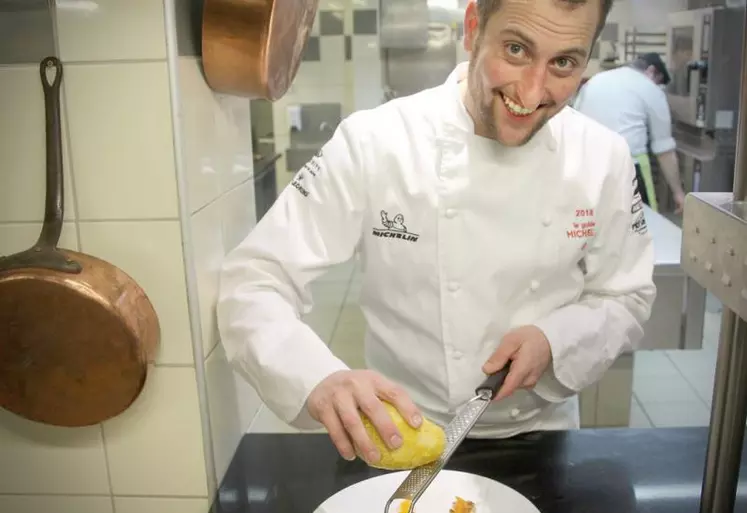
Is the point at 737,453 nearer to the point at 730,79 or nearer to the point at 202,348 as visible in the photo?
the point at 202,348

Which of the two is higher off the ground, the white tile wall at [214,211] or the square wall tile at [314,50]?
the square wall tile at [314,50]

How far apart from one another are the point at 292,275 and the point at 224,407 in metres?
0.18

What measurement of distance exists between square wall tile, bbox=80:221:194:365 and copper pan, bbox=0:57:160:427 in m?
0.02

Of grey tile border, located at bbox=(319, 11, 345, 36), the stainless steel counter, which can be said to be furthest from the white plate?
grey tile border, located at bbox=(319, 11, 345, 36)

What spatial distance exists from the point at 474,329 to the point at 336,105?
2068 mm

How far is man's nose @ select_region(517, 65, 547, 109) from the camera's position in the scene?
0.82m

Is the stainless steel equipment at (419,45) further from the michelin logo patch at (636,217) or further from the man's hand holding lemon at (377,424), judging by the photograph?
the man's hand holding lemon at (377,424)

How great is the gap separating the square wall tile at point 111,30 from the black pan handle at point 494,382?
0.49 metres

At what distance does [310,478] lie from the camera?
2.75 feet

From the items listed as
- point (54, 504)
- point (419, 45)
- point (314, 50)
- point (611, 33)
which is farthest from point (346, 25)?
point (54, 504)

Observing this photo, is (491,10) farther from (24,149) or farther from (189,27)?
(24,149)

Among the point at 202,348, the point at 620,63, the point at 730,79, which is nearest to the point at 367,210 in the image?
the point at 202,348

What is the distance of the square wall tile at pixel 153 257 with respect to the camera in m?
0.75

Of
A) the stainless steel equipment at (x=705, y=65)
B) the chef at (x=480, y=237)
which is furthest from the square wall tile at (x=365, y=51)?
the chef at (x=480, y=237)
